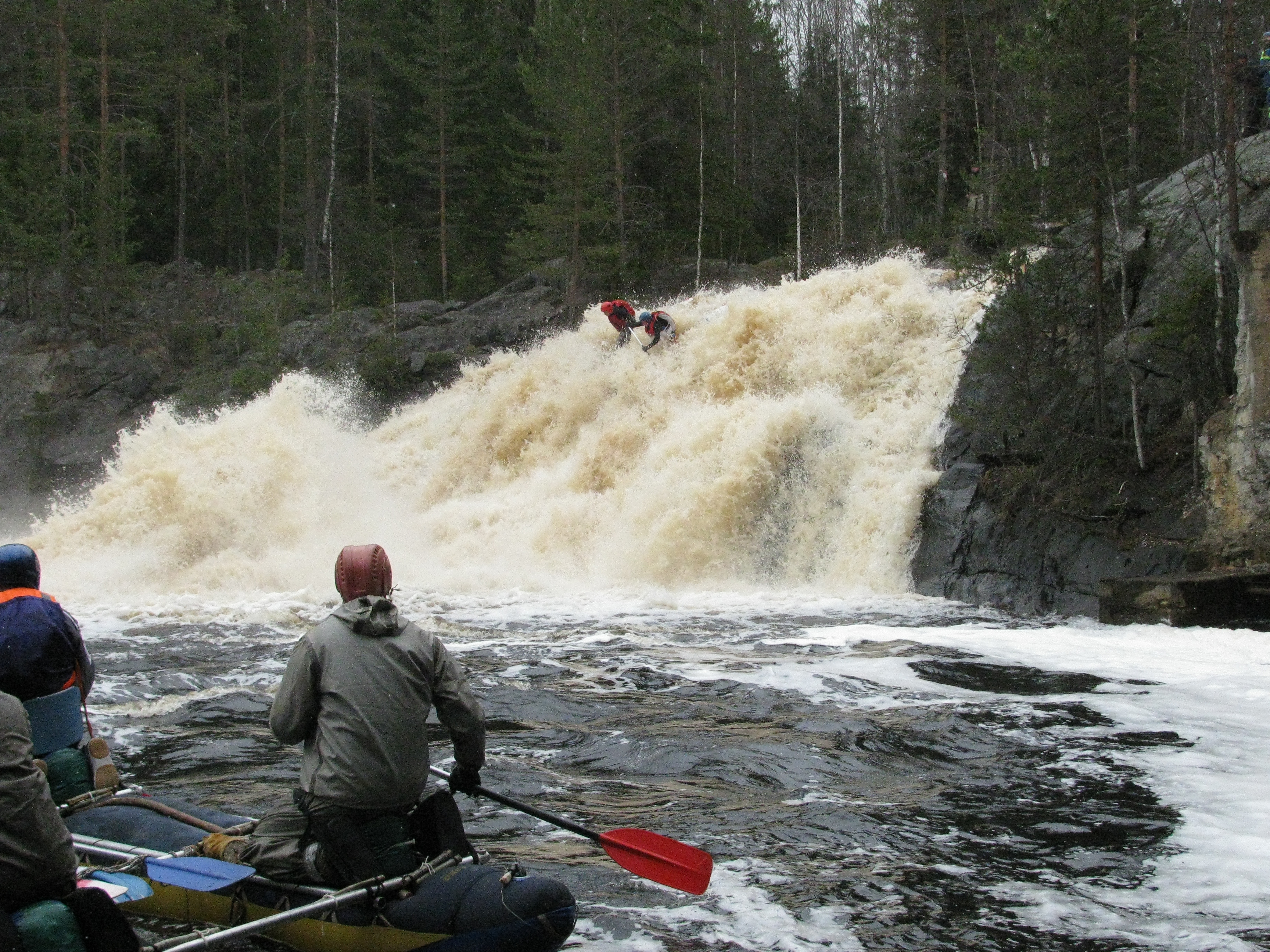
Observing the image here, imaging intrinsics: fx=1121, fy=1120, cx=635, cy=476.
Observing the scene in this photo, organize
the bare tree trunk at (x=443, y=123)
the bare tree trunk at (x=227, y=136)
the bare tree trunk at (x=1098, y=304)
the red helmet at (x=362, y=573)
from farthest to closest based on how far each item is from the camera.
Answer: the bare tree trunk at (x=227, y=136) < the bare tree trunk at (x=443, y=123) < the bare tree trunk at (x=1098, y=304) < the red helmet at (x=362, y=573)

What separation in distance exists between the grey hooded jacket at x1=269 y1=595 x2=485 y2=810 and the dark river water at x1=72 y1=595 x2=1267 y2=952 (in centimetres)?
126

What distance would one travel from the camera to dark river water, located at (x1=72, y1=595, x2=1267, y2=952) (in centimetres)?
469

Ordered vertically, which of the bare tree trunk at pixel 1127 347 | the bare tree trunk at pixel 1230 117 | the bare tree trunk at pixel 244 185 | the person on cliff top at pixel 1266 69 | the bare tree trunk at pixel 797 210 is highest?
the bare tree trunk at pixel 244 185

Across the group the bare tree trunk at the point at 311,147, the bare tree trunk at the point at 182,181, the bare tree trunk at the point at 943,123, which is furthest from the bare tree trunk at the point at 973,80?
the bare tree trunk at the point at 182,181

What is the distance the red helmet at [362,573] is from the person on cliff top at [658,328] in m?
15.9

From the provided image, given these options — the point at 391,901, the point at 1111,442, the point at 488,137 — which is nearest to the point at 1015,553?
the point at 1111,442

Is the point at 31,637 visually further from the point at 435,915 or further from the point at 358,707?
the point at 435,915

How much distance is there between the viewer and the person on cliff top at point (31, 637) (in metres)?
4.28

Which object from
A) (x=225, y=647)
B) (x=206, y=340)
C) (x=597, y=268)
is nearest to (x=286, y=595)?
(x=225, y=647)

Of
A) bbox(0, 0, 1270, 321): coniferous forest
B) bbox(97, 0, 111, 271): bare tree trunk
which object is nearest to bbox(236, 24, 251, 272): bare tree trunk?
bbox(0, 0, 1270, 321): coniferous forest

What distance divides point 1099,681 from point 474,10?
103 ft

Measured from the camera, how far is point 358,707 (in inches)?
143

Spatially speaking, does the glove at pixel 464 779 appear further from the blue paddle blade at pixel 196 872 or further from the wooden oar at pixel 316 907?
the blue paddle blade at pixel 196 872

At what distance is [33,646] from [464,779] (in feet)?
5.85
